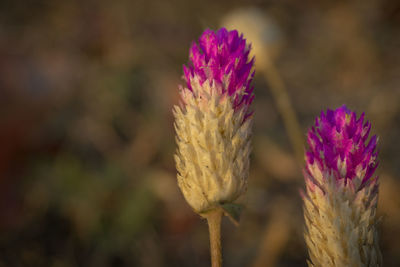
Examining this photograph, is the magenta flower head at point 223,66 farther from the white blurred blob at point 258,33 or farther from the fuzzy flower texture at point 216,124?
the white blurred blob at point 258,33

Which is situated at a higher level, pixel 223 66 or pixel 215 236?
pixel 223 66

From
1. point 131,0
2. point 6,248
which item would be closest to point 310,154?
point 6,248

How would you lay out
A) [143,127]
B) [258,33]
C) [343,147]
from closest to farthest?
[343,147]
[258,33]
[143,127]

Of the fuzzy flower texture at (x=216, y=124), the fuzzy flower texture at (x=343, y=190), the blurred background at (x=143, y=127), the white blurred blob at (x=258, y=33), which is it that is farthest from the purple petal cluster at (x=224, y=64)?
the white blurred blob at (x=258, y=33)

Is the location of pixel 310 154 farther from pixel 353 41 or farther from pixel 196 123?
pixel 353 41

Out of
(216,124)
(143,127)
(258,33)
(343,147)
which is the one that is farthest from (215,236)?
(143,127)

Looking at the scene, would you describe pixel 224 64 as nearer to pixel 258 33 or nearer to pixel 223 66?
pixel 223 66
